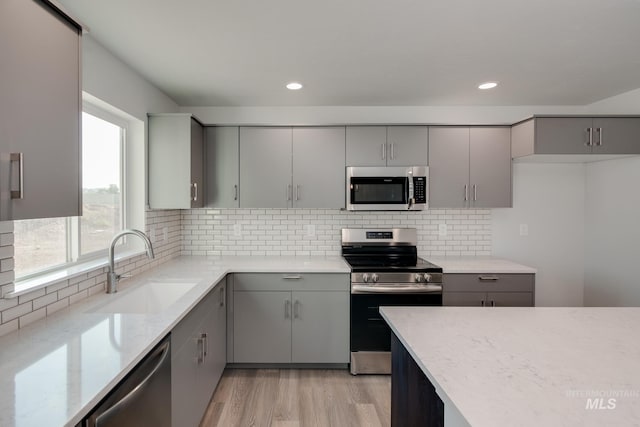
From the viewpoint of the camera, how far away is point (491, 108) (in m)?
3.25

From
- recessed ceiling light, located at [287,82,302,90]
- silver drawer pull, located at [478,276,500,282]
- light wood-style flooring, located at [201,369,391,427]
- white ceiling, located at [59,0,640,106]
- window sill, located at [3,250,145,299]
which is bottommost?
light wood-style flooring, located at [201,369,391,427]

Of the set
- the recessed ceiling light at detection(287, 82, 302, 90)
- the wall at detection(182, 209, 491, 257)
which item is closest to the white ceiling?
the recessed ceiling light at detection(287, 82, 302, 90)

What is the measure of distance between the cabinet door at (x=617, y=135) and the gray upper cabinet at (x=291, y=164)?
7.01 feet

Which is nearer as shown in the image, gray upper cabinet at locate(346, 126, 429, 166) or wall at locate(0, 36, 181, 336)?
wall at locate(0, 36, 181, 336)

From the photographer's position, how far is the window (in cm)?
168

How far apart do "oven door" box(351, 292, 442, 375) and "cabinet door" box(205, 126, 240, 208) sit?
1432 millimetres

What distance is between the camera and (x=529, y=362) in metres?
1.08

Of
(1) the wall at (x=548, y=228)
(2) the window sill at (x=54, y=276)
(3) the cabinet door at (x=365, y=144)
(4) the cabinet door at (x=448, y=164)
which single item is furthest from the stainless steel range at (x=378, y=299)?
→ (2) the window sill at (x=54, y=276)

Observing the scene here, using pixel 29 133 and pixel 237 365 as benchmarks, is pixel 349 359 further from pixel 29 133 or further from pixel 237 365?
pixel 29 133

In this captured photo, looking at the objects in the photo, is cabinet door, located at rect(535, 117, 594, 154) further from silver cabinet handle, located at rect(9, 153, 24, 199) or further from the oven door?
silver cabinet handle, located at rect(9, 153, 24, 199)

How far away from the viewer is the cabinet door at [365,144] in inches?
119

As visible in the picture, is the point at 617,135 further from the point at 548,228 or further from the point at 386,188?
the point at 386,188

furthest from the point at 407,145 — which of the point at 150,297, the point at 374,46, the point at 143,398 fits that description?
the point at 143,398

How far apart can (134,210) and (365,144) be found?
2023 millimetres
